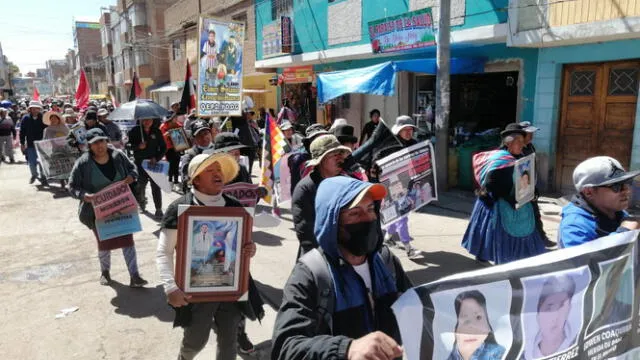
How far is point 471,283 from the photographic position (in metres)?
1.93

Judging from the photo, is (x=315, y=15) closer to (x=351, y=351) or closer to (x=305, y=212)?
(x=305, y=212)

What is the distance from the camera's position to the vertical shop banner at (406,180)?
5512mm

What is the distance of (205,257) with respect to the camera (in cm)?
288

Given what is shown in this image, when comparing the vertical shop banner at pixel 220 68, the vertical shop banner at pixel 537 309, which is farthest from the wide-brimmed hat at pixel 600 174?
the vertical shop banner at pixel 220 68

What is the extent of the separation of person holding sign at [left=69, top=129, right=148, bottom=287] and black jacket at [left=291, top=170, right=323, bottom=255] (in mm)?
2470

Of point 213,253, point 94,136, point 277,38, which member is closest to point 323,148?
point 213,253

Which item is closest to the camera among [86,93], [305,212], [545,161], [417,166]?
[305,212]

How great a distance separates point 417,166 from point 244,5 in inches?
703

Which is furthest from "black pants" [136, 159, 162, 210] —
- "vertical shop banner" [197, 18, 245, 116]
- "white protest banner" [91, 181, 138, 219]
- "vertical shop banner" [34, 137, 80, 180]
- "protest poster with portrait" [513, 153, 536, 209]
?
"protest poster with portrait" [513, 153, 536, 209]

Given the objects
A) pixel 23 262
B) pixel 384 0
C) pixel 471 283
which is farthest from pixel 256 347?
pixel 384 0

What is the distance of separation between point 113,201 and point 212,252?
Answer: 2.67 metres

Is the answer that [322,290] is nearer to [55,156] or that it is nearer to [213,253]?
[213,253]

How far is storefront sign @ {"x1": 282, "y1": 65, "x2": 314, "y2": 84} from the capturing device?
58.3ft

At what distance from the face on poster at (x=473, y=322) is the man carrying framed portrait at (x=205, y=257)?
1.47 metres
